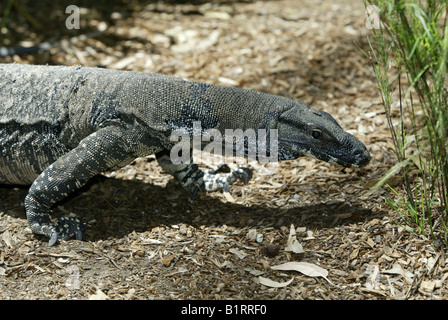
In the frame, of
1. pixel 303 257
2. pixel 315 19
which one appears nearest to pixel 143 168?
pixel 303 257

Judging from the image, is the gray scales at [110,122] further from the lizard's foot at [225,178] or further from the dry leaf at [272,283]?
the dry leaf at [272,283]

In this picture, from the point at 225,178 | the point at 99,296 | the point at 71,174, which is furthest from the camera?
the point at 225,178

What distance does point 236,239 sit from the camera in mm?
5266

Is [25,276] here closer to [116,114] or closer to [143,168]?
[116,114]

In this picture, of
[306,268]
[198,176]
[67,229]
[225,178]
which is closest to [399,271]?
[306,268]

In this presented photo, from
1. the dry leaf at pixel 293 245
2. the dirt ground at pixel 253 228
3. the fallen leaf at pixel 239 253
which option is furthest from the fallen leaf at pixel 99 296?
the dry leaf at pixel 293 245

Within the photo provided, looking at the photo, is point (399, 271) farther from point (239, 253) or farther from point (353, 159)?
point (239, 253)

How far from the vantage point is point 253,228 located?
5.39 meters

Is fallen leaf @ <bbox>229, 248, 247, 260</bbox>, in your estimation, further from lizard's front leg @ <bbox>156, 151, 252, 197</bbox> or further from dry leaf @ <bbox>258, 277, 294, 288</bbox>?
lizard's front leg @ <bbox>156, 151, 252, 197</bbox>

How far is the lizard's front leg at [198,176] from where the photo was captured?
6191 millimetres

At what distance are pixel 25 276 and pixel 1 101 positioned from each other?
201cm

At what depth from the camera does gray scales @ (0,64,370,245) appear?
5.22m

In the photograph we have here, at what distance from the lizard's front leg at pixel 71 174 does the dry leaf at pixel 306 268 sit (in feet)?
6.33

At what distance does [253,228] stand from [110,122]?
1791 millimetres
